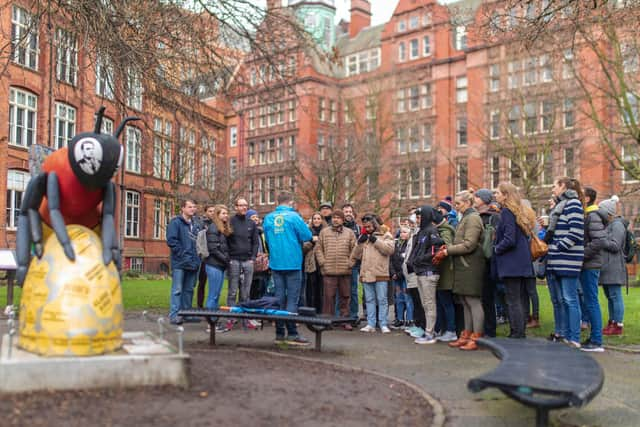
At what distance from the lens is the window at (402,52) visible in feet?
173

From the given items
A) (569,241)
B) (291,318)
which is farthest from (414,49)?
(291,318)

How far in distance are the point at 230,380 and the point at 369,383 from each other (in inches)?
52.7

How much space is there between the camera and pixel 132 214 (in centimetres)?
4100

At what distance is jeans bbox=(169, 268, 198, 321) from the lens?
37.9ft

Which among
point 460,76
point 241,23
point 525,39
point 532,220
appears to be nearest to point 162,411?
point 532,220

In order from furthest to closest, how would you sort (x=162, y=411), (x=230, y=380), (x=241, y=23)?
(x=241, y=23) → (x=230, y=380) → (x=162, y=411)

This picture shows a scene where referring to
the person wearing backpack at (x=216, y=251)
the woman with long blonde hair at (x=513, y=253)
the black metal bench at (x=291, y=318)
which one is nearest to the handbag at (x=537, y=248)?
the woman with long blonde hair at (x=513, y=253)

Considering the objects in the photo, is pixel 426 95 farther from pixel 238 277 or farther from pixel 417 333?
pixel 417 333

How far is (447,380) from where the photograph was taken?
7.18m

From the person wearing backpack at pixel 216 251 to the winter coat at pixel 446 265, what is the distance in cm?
351

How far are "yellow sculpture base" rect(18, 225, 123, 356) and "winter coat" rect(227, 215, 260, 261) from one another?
524 centimetres

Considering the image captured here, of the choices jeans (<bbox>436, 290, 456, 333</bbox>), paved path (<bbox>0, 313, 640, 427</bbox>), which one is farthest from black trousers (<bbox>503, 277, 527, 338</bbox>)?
jeans (<bbox>436, 290, 456, 333</bbox>)

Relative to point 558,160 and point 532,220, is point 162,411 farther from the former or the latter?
point 558,160

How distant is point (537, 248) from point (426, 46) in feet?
146
